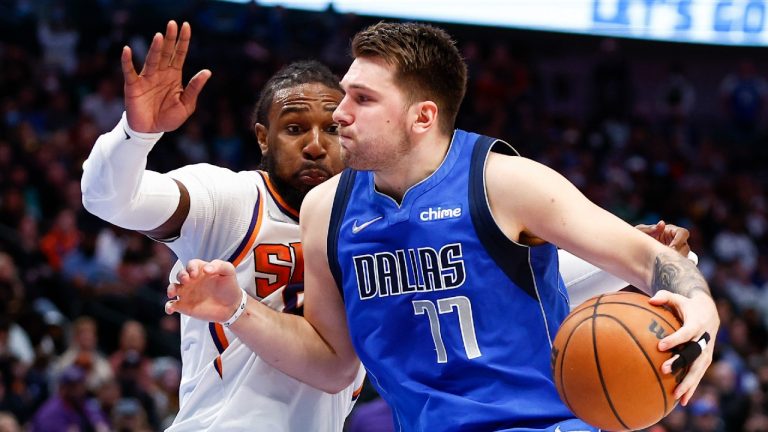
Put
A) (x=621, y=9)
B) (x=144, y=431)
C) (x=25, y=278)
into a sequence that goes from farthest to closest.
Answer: (x=621, y=9) < (x=25, y=278) < (x=144, y=431)

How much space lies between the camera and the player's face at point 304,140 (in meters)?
4.20

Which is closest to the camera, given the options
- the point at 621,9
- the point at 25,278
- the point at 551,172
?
the point at 551,172

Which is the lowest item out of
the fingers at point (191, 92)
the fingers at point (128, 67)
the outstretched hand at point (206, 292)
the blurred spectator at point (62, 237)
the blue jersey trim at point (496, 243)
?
the blurred spectator at point (62, 237)

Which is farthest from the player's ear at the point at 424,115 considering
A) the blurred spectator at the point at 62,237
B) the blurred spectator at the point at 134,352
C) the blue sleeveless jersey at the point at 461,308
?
the blurred spectator at the point at 62,237

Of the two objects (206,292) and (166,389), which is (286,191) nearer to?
(206,292)

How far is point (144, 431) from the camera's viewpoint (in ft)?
28.0

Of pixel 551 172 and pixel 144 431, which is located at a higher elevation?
pixel 551 172

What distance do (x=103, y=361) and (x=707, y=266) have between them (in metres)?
9.08

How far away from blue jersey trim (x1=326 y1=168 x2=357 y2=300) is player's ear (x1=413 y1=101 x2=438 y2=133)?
351 millimetres

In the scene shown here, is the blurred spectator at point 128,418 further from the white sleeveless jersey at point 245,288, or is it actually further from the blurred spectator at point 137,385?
the white sleeveless jersey at point 245,288

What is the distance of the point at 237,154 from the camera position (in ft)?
46.8

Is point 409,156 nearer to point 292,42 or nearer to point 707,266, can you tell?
point 292,42

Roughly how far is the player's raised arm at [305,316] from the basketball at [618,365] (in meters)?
1.00

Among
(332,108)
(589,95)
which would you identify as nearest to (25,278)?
(332,108)
